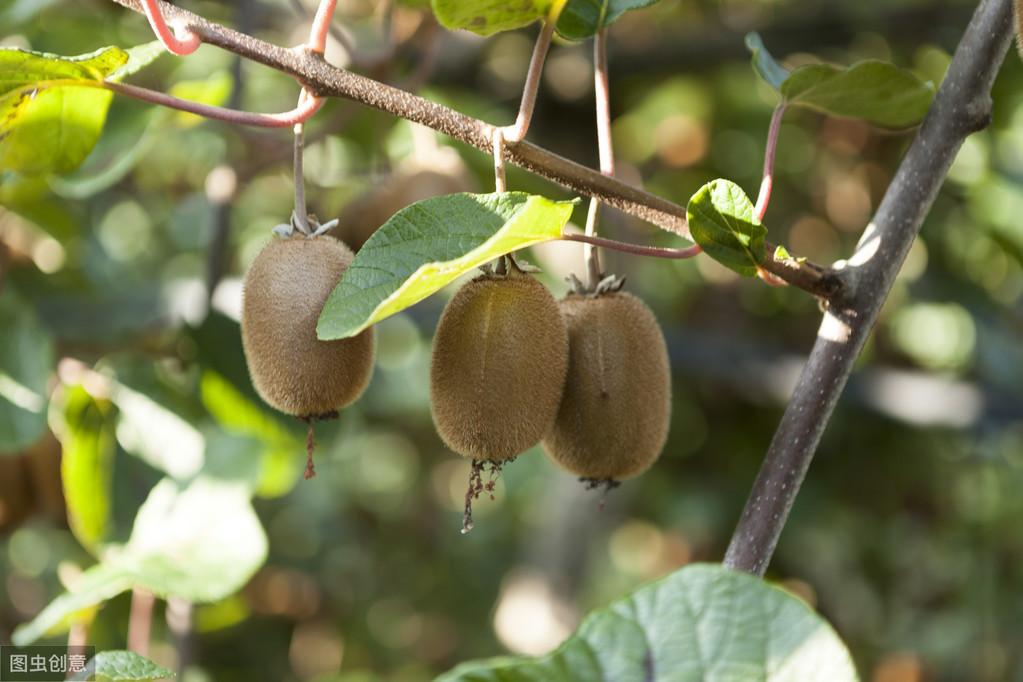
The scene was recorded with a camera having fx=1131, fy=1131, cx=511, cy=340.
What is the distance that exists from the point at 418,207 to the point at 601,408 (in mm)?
254

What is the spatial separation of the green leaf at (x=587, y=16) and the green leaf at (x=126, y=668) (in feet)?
1.92

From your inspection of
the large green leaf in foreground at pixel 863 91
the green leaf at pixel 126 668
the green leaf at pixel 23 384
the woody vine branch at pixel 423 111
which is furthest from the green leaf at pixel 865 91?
the green leaf at pixel 23 384

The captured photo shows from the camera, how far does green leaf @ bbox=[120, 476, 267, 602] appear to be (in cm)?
125

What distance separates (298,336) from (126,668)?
261mm

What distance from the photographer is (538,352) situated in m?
0.85

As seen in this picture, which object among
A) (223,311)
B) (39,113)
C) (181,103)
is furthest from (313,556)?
(181,103)

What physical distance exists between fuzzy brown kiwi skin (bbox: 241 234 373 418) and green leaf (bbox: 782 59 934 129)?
0.44 meters

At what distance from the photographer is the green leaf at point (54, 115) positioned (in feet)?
2.67

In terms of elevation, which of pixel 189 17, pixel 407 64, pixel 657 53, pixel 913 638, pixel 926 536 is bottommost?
pixel 913 638

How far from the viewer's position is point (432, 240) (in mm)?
752

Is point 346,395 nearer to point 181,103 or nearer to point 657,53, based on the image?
point 181,103

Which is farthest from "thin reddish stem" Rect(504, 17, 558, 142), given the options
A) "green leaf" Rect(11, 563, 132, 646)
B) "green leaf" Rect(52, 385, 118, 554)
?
"green leaf" Rect(52, 385, 118, 554)

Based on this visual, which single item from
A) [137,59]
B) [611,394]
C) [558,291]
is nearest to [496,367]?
[611,394]

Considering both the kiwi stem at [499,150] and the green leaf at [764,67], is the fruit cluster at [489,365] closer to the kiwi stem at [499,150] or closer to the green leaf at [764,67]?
the kiwi stem at [499,150]
